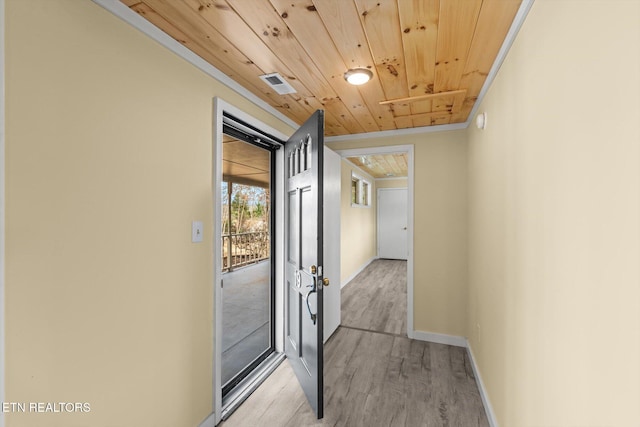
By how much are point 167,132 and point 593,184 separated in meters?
1.73

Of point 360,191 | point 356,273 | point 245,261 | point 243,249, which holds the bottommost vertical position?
point 356,273

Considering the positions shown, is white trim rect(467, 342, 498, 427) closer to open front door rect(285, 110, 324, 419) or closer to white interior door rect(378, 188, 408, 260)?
open front door rect(285, 110, 324, 419)

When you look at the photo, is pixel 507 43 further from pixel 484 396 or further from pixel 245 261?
pixel 245 261

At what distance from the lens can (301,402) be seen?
204 centimetres

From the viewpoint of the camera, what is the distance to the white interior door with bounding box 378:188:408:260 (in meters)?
7.70

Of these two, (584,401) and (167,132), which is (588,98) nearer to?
(584,401)

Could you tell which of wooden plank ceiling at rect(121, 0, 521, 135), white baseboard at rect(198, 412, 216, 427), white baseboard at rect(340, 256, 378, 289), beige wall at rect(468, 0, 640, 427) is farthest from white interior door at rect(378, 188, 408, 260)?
white baseboard at rect(198, 412, 216, 427)

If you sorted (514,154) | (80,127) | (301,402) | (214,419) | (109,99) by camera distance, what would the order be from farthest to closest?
(301,402) → (214,419) → (514,154) → (109,99) → (80,127)

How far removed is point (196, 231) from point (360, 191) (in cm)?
496

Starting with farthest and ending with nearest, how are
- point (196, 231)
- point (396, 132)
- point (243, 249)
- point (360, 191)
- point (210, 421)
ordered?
point (360, 191), point (243, 249), point (396, 132), point (210, 421), point (196, 231)

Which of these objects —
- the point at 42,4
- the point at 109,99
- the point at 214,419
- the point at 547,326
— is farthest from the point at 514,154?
the point at 214,419

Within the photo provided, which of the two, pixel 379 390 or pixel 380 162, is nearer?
pixel 379 390

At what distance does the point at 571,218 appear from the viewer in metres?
0.88

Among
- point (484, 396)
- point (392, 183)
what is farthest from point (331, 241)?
point (392, 183)
